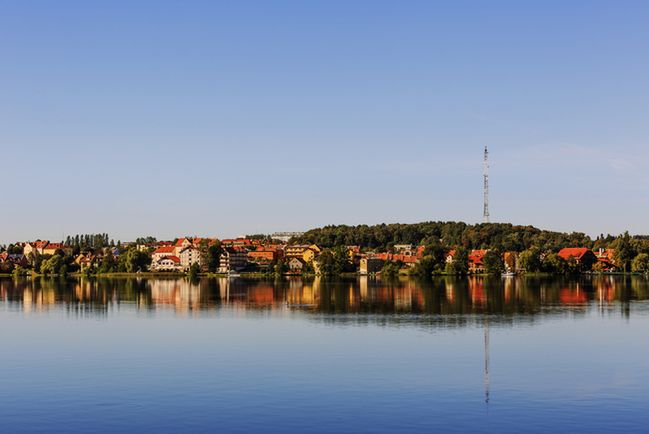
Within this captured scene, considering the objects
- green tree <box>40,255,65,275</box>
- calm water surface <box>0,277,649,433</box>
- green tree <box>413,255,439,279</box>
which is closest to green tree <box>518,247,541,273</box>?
green tree <box>413,255,439,279</box>

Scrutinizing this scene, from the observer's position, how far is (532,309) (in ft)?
241

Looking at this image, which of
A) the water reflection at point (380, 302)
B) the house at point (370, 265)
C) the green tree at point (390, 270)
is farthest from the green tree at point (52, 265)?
the water reflection at point (380, 302)

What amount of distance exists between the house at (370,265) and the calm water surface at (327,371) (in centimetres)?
12179

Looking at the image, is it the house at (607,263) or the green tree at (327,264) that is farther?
the house at (607,263)

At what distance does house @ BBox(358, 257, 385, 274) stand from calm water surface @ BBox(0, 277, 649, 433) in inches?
4795

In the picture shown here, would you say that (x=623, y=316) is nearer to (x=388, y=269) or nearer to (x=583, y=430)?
(x=583, y=430)

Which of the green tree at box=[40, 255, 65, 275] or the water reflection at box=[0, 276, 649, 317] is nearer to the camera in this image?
the water reflection at box=[0, 276, 649, 317]

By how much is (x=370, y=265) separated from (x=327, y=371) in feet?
520

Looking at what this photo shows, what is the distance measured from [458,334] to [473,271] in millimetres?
131556

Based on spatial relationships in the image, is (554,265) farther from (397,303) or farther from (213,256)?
(397,303)

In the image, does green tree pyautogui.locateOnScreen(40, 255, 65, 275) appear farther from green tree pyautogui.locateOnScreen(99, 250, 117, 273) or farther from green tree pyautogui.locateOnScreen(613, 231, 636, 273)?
green tree pyautogui.locateOnScreen(613, 231, 636, 273)

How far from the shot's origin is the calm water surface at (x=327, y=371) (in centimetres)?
2900

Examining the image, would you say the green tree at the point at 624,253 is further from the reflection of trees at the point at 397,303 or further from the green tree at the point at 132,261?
the green tree at the point at 132,261

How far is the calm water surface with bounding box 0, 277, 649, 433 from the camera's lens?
2900 centimetres
